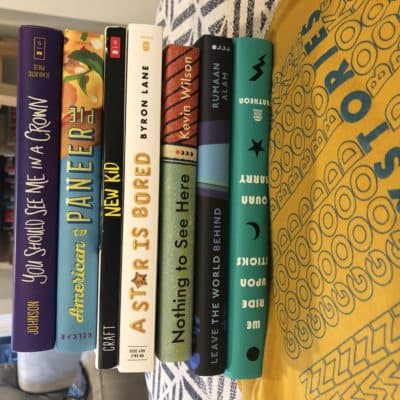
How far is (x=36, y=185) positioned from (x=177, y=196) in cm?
12

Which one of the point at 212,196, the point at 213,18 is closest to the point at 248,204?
the point at 212,196

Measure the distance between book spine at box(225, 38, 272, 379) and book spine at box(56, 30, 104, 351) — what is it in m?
0.12

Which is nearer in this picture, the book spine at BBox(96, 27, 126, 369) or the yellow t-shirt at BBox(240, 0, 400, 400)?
the yellow t-shirt at BBox(240, 0, 400, 400)

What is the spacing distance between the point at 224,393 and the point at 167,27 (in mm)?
543

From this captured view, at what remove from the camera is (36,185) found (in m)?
0.42

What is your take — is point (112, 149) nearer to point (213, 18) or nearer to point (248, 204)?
point (248, 204)

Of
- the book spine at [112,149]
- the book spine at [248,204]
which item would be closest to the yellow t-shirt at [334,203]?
the book spine at [248,204]

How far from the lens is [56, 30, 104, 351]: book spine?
1.39 feet

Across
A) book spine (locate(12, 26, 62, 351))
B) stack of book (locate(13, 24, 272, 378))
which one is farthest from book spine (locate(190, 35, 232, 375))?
book spine (locate(12, 26, 62, 351))

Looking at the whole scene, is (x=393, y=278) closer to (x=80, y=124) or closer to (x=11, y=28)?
(x=80, y=124)

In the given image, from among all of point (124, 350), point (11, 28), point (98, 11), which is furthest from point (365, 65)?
point (11, 28)

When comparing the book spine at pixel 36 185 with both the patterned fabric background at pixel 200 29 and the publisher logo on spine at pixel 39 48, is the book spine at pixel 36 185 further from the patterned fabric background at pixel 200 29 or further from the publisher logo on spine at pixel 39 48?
the patterned fabric background at pixel 200 29

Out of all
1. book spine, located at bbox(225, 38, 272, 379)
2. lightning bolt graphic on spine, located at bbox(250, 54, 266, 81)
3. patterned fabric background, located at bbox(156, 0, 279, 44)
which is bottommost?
book spine, located at bbox(225, 38, 272, 379)

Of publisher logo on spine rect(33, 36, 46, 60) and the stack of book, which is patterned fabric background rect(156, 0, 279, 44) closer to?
the stack of book
